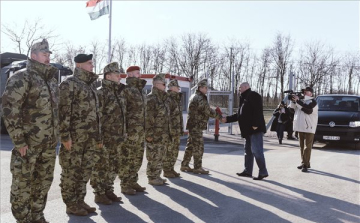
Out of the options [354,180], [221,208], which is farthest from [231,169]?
[221,208]

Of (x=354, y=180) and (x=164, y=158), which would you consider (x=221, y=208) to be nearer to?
(x=164, y=158)

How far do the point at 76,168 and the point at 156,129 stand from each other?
2.36m

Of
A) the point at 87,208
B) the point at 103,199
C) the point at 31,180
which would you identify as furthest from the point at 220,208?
the point at 31,180

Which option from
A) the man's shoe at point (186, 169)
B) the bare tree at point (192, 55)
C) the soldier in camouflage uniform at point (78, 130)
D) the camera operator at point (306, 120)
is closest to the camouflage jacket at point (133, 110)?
the soldier in camouflage uniform at point (78, 130)

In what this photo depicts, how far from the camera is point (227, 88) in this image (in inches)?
2090

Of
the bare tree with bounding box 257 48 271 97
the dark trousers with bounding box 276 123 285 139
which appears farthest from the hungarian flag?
the bare tree with bounding box 257 48 271 97

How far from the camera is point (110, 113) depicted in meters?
5.85

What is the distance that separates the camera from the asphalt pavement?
5.24 m

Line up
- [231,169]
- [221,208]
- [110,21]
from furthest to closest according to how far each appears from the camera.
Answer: [110,21], [231,169], [221,208]

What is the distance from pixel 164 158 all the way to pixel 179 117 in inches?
35.2

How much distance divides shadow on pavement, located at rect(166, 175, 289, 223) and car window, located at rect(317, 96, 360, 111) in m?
8.96

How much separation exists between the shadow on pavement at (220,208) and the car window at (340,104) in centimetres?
896

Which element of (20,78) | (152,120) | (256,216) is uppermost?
(20,78)

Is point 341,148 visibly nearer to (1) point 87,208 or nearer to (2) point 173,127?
(2) point 173,127
